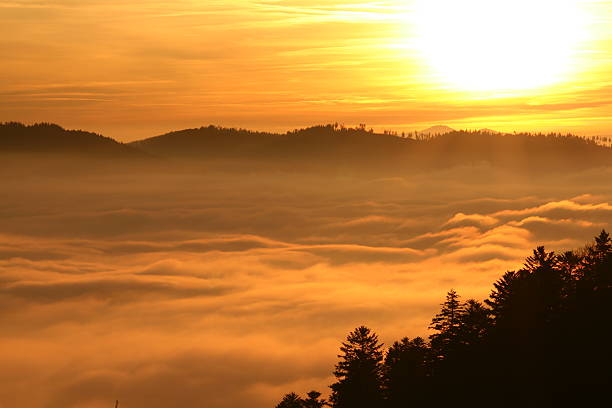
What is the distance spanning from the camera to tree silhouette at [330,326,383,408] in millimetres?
40375

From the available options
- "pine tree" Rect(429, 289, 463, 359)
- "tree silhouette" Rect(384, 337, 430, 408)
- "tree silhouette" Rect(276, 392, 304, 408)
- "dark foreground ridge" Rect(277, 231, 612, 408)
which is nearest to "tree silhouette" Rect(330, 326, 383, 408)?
"dark foreground ridge" Rect(277, 231, 612, 408)

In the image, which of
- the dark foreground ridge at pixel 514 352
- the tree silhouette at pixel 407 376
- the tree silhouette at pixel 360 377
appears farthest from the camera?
the tree silhouette at pixel 360 377

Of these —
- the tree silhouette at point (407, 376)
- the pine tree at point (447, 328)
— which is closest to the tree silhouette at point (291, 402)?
the tree silhouette at point (407, 376)

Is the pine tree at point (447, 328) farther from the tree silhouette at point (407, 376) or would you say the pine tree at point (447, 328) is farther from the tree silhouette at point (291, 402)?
the tree silhouette at point (291, 402)

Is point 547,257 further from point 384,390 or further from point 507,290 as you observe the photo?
point 384,390

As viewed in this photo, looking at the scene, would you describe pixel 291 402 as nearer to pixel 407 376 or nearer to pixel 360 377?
pixel 360 377

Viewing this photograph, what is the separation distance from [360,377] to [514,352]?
9.95 meters

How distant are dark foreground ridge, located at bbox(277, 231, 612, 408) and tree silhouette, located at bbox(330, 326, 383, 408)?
5 cm

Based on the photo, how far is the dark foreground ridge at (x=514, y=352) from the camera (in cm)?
3108

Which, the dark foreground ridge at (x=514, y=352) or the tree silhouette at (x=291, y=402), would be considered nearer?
the dark foreground ridge at (x=514, y=352)

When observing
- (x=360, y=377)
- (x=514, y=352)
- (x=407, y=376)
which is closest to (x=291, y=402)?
(x=360, y=377)

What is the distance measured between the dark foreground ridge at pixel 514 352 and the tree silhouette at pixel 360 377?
0.18 ft

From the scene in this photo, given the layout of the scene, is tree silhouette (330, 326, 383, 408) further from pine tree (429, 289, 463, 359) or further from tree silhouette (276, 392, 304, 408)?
pine tree (429, 289, 463, 359)

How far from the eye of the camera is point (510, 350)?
1340 inches
